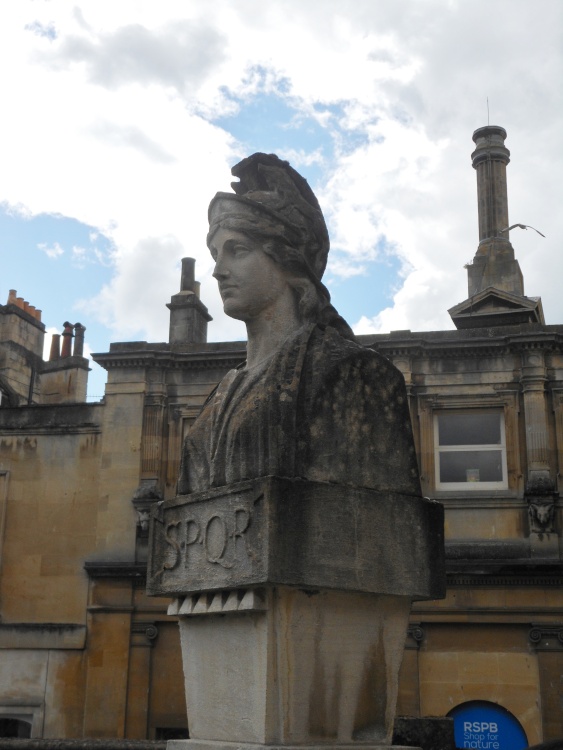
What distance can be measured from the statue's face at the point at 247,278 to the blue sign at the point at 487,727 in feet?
55.4

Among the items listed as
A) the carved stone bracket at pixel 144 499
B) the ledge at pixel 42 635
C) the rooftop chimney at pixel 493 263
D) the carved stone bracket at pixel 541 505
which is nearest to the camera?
the carved stone bracket at pixel 541 505

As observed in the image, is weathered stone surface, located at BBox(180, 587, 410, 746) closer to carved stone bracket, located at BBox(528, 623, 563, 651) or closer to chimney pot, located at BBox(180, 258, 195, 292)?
carved stone bracket, located at BBox(528, 623, 563, 651)

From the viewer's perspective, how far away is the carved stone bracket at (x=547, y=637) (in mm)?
20938

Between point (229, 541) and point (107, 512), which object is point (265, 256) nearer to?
point (229, 541)

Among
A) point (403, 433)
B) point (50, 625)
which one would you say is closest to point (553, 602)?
point (50, 625)

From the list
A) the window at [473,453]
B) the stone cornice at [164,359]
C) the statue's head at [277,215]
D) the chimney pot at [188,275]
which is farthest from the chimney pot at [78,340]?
the statue's head at [277,215]

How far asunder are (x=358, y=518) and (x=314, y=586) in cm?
44

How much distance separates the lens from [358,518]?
16.5ft

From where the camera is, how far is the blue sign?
2047 cm

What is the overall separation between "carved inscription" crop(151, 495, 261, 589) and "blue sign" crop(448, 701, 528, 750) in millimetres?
16668

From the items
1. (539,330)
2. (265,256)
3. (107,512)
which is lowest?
(265,256)

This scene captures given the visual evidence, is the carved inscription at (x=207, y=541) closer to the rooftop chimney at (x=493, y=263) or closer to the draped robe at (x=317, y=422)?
the draped robe at (x=317, y=422)

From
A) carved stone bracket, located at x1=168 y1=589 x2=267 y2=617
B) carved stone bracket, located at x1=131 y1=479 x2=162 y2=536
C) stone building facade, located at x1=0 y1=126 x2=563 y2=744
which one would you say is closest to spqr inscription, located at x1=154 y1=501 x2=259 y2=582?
carved stone bracket, located at x1=168 y1=589 x2=267 y2=617

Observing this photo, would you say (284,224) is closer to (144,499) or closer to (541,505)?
(541,505)
